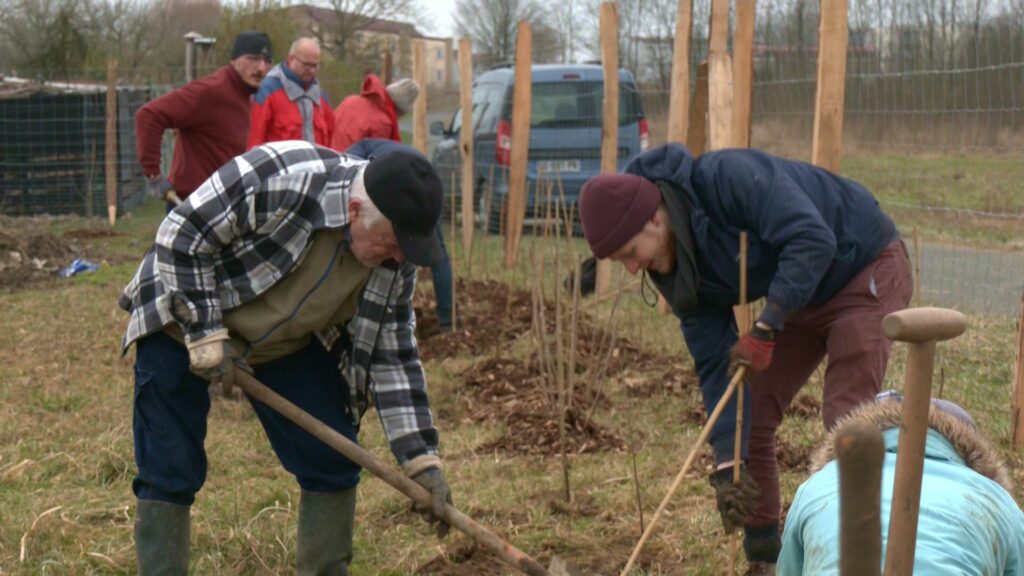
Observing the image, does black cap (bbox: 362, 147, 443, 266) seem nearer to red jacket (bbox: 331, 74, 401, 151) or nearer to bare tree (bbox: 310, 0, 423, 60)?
red jacket (bbox: 331, 74, 401, 151)

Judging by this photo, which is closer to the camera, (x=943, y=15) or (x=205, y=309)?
(x=205, y=309)

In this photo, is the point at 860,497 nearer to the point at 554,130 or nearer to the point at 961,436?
the point at 961,436

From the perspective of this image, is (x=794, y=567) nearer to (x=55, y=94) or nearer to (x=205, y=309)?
(x=205, y=309)

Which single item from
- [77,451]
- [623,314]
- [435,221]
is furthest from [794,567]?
[623,314]

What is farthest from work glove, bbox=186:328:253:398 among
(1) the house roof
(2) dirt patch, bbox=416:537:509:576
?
(1) the house roof

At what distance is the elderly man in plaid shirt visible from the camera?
122 inches

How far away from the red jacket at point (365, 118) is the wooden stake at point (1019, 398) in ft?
12.1

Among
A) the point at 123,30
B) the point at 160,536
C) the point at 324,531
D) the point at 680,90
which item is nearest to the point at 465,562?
the point at 324,531

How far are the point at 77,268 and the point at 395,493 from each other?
290 inches

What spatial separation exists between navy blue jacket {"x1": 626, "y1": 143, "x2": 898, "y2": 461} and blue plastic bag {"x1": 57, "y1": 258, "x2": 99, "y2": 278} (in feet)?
28.0

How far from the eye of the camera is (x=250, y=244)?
3232mm

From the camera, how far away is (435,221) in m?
2.99

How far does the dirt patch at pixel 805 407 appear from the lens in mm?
5559

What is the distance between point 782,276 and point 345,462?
136 centimetres
